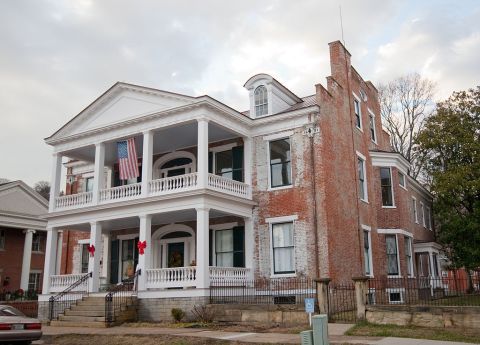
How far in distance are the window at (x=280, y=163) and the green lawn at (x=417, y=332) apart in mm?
8803

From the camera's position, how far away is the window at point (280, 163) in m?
23.1

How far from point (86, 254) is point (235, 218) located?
10828 millimetres

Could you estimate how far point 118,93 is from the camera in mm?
24406

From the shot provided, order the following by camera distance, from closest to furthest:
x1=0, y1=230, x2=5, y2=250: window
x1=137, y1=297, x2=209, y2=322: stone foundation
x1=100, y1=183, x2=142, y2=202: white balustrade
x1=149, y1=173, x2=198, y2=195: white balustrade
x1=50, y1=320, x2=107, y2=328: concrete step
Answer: x1=50, y1=320, x2=107, y2=328: concrete step < x1=137, y1=297, x2=209, y2=322: stone foundation < x1=149, y1=173, x2=198, y2=195: white balustrade < x1=100, y1=183, x2=142, y2=202: white balustrade < x1=0, y1=230, x2=5, y2=250: window

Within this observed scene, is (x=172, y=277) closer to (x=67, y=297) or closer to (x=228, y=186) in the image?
(x=228, y=186)

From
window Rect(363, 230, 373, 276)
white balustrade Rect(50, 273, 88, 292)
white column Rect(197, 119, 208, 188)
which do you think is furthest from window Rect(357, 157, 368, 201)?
white balustrade Rect(50, 273, 88, 292)

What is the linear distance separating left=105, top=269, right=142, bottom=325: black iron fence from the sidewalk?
812mm

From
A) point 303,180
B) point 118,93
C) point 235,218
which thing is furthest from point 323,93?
point 118,93

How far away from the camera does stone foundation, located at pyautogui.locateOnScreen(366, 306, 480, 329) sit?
575 inches

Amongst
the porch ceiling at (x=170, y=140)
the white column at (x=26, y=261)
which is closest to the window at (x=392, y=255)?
the porch ceiling at (x=170, y=140)

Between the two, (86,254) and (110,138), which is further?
(86,254)

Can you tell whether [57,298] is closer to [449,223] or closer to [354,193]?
[354,193]

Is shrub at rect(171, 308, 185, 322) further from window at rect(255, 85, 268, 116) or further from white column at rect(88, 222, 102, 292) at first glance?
window at rect(255, 85, 268, 116)

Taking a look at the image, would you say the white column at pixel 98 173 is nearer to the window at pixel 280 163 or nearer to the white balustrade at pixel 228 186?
the white balustrade at pixel 228 186
